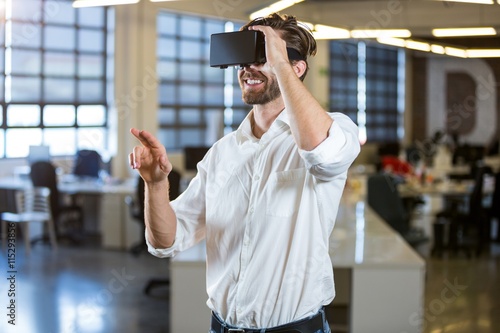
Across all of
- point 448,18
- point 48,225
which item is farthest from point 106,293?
point 448,18

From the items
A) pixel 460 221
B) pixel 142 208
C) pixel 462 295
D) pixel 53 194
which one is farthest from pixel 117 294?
pixel 460 221

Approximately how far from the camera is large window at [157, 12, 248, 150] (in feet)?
44.3

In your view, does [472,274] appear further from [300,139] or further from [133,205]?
[300,139]

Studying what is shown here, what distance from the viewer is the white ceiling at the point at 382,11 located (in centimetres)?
1281

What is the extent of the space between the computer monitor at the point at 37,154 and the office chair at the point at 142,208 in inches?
61.2

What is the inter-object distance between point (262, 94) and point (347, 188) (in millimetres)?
5588

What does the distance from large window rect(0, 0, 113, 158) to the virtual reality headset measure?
9747 millimetres

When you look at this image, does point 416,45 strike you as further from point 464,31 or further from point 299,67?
point 299,67

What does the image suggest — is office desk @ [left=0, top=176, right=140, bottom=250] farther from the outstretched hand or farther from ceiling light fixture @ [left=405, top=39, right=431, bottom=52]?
the outstretched hand

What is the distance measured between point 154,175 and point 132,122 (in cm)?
Result: 1029

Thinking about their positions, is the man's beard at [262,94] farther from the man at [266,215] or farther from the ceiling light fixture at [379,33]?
the ceiling light fixture at [379,33]

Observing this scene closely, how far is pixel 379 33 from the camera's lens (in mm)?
11336

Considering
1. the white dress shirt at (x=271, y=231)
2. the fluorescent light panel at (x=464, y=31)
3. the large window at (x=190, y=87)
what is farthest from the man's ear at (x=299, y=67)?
the large window at (x=190, y=87)

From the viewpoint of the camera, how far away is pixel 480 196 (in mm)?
9312
